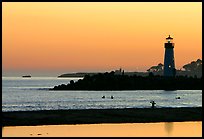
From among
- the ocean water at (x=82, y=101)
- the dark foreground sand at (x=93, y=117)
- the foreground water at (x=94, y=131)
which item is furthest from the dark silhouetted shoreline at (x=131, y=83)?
the foreground water at (x=94, y=131)

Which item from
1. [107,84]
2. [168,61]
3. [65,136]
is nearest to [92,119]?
[65,136]

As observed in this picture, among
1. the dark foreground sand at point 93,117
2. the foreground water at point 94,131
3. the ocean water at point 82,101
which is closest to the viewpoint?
the foreground water at point 94,131

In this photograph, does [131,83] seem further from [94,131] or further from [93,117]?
[94,131]

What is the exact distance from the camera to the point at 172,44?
235 ft

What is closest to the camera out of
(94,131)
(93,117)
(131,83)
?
(94,131)

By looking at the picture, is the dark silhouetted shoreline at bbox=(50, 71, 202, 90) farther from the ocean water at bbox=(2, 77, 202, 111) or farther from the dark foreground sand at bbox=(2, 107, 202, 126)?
the dark foreground sand at bbox=(2, 107, 202, 126)

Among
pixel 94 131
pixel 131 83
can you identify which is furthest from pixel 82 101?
pixel 94 131

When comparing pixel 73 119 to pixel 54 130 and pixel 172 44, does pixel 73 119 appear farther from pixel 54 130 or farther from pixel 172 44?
pixel 172 44

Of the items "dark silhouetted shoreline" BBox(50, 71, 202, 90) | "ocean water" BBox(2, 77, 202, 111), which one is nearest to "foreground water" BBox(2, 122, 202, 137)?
"ocean water" BBox(2, 77, 202, 111)

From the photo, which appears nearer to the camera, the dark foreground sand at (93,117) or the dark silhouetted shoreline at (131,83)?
the dark foreground sand at (93,117)

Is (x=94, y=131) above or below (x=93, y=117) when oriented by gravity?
below

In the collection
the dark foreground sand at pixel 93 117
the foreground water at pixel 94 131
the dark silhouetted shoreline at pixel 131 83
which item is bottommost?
the foreground water at pixel 94 131

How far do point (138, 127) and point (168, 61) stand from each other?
50.4m

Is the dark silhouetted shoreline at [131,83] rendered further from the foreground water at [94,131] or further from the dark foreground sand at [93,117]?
the foreground water at [94,131]
